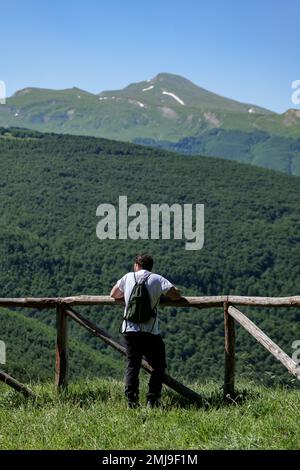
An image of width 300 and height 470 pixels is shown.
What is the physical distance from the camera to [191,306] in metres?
7.54

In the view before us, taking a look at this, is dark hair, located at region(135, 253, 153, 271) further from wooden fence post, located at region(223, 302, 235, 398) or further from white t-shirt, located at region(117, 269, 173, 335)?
wooden fence post, located at region(223, 302, 235, 398)

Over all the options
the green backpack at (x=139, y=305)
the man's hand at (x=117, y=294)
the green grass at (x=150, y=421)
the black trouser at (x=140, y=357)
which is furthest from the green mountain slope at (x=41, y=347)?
the green backpack at (x=139, y=305)

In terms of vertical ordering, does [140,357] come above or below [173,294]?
below

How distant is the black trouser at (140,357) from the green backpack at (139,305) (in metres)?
0.16

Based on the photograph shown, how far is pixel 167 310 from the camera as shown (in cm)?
7869

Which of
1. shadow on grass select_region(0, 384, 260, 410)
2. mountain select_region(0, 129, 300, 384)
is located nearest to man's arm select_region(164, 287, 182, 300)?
shadow on grass select_region(0, 384, 260, 410)

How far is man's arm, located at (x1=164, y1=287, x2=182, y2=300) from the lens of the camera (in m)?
7.36

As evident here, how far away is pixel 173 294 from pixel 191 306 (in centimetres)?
28

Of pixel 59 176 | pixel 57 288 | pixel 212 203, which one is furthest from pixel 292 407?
pixel 59 176

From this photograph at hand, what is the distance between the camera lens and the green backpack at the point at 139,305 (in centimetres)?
720

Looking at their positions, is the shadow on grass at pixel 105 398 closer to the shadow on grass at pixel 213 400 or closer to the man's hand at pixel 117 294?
the shadow on grass at pixel 213 400

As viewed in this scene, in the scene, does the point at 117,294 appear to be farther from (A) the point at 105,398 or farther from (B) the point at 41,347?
(B) the point at 41,347

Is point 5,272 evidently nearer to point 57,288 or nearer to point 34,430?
point 57,288

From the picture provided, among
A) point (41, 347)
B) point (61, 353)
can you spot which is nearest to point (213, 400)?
point (61, 353)
